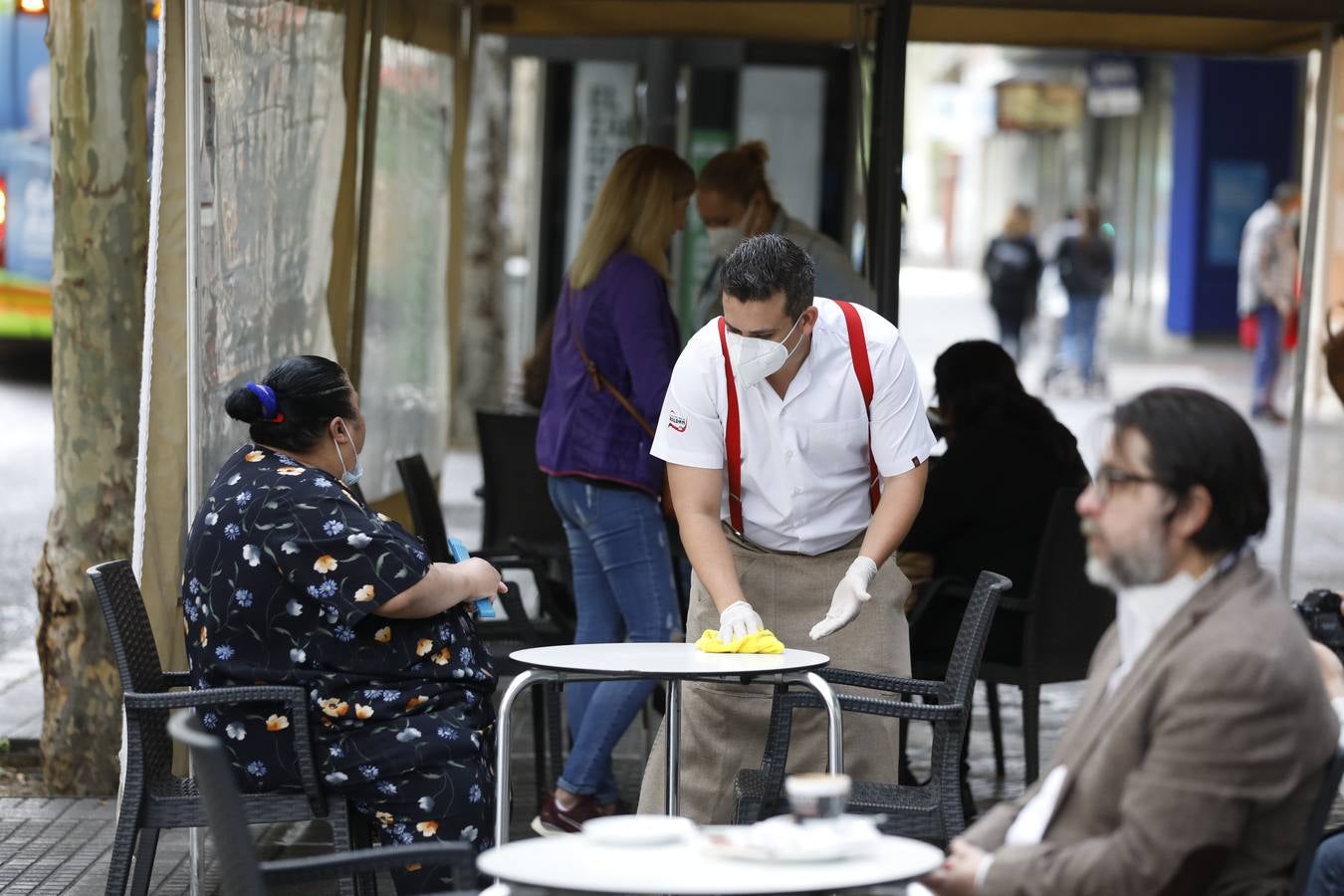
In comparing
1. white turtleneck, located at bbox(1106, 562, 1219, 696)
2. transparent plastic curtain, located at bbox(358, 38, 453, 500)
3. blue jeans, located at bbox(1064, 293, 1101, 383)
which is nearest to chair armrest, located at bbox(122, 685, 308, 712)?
white turtleneck, located at bbox(1106, 562, 1219, 696)

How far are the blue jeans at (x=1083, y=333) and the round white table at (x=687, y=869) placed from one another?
16.4 m

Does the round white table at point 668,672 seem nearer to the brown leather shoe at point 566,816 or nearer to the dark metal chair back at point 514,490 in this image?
the brown leather shoe at point 566,816

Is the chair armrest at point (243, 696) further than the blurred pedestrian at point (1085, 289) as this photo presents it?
No

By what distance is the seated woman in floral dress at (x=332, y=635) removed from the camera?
13.2 ft

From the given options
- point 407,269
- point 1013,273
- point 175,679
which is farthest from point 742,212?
point 1013,273

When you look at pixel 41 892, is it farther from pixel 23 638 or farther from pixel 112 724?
pixel 23 638

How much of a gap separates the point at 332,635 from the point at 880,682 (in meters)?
1.18

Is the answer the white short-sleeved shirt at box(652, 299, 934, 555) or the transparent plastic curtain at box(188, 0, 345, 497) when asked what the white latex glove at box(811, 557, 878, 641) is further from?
the transparent plastic curtain at box(188, 0, 345, 497)

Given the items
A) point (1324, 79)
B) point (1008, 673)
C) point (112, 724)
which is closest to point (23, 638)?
point (112, 724)

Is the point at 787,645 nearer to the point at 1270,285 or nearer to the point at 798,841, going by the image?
the point at 798,841

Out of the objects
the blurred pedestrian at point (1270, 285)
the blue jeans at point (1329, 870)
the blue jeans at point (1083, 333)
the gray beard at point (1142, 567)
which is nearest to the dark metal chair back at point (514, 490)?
the blue jeans at point (1329, 870)

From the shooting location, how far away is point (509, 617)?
20.3 ft

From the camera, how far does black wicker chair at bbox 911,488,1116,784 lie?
221 inches

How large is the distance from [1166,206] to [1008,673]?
76.5ft
